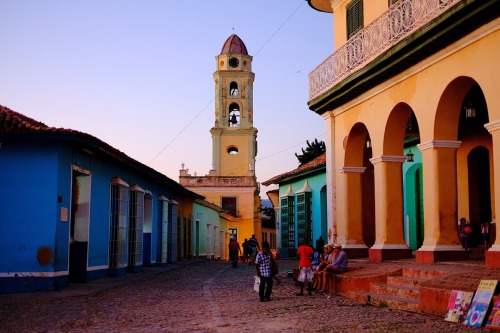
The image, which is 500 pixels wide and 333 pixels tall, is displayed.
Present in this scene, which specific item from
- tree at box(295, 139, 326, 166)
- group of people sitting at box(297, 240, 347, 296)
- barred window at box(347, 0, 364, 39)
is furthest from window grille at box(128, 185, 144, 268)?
tree at box(295, 139, 326, 166)

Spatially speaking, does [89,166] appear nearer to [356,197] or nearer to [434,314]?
[356,197]

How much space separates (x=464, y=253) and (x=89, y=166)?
896 cm

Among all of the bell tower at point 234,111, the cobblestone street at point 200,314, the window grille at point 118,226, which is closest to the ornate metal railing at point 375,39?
the cobblestone street at point 200,314

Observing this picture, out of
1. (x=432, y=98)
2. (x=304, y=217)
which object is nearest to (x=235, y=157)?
(x=304, y=217)

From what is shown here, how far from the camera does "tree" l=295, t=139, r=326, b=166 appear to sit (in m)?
49.9

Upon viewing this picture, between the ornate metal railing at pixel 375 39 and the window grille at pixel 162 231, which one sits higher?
the ornate metal railing at pixel 375 39

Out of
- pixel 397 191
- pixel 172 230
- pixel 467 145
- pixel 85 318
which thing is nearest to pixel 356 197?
pixel 397 191

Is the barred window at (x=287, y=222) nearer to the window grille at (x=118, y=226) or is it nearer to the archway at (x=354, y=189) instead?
the window grille at (x=118, y=226)

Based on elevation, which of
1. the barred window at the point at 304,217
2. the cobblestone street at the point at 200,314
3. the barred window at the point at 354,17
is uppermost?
the barred window at the point at 354,17

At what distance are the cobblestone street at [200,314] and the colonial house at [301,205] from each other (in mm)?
12299

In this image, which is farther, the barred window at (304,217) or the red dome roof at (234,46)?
the red dome roof at (234,46)

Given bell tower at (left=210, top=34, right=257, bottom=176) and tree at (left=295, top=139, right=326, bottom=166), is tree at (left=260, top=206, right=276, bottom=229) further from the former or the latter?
tree at (left=295, top=139, right=326, bottom=166)

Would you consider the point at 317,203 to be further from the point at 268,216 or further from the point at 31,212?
the point at 268,216

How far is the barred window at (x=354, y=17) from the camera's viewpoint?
1700cm
